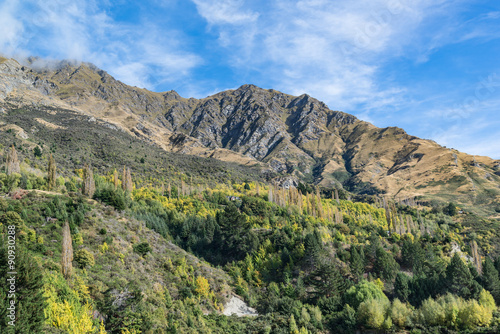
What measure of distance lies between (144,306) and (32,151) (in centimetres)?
9301

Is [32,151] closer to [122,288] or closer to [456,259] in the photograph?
[122,288]

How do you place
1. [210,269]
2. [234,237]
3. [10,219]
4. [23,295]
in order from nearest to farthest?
[23,295]
[10,219]
[210,269]
[234,237]

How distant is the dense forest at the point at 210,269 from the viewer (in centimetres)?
3244

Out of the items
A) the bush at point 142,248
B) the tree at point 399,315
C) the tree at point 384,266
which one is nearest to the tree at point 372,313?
the tree at point 399,315

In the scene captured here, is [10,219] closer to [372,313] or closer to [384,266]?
[372,313]

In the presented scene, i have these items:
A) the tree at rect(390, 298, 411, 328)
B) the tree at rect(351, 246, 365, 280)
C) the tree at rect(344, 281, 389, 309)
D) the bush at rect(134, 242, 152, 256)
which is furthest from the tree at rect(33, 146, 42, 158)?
the tree at rect(390, 298, 411, 328)

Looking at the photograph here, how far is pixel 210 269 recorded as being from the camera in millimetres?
59938

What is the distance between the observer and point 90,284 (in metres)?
34.8

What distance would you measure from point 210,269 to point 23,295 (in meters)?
41.3

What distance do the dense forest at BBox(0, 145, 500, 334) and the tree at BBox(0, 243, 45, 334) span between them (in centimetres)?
7

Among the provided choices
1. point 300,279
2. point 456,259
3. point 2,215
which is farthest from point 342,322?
point 2,215

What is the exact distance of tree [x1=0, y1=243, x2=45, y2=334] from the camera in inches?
778

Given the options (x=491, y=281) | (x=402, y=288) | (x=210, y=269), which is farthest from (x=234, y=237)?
(x=491, y=281)

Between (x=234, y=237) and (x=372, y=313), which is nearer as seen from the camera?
(x=372, y=313)
